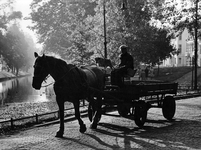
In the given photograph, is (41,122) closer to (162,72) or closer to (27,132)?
(27,132)

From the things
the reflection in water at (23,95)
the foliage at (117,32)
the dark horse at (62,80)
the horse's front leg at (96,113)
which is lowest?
the reflection in water at (23,95)

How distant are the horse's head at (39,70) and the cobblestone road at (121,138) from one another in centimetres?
169

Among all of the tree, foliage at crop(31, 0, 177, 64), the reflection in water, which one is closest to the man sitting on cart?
foliage at crop(31, 0, 177, 64)

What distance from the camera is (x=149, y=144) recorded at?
301 inches

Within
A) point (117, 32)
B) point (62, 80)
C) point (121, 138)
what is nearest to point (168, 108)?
point (121, 138)

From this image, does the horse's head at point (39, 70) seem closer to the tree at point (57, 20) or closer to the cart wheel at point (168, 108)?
the cart wheel at point (168, 108)

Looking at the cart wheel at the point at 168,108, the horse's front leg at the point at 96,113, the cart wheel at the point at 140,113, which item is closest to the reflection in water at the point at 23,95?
the horse's front leg at the point at 96,113

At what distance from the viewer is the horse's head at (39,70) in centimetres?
814

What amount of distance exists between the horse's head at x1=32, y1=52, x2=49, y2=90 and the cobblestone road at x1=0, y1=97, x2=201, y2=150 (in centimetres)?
169

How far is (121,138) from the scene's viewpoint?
27.7 ft

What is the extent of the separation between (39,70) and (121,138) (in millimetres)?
3154

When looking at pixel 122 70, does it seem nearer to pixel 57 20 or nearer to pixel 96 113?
pixel 96 113

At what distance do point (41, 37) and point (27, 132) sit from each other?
34386 mm

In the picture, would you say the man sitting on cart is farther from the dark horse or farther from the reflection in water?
→ the reflection in water
